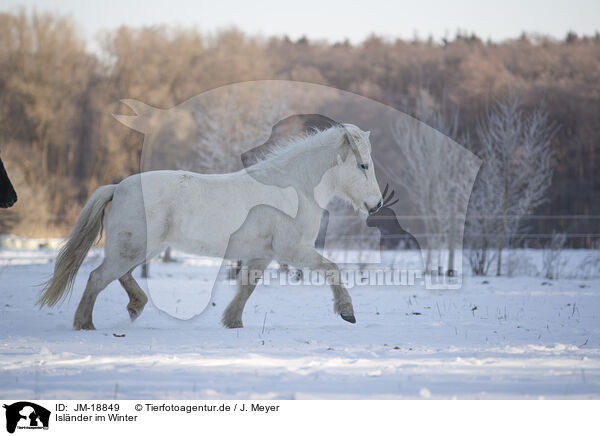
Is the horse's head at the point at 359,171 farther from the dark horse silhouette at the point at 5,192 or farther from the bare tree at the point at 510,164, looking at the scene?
the bare tree at the point at 510,164

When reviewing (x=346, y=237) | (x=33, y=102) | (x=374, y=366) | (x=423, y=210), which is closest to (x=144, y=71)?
(x=33, y=102)

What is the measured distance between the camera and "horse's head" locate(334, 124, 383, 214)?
5.55 meters

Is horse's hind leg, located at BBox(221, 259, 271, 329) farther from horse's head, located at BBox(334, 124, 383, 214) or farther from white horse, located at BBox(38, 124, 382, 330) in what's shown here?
horse's head, located at BBox(334, 124, 383, 214)

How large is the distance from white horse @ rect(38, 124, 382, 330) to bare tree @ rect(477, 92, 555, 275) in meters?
7.38

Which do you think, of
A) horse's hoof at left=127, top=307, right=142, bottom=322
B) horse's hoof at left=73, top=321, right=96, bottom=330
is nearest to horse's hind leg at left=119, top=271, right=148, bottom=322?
horse's hoof at left=127, top=307, right=142, bottom=322

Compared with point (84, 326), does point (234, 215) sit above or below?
above

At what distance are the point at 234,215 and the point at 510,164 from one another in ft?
29.1

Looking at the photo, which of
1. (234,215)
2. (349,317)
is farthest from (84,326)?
(349,317)

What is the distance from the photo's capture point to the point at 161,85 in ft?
81.3

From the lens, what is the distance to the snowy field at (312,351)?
3.08m

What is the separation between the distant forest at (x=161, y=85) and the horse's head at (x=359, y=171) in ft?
56.0
